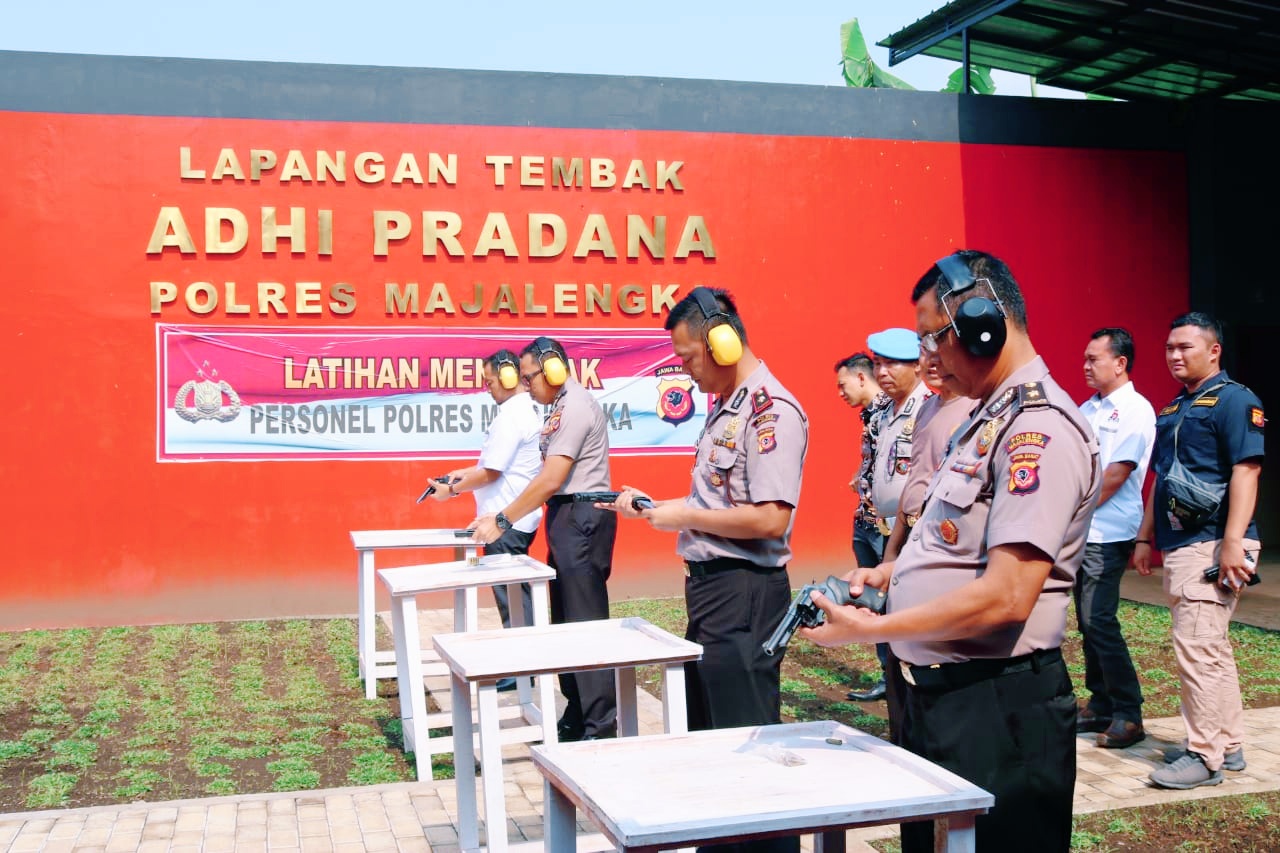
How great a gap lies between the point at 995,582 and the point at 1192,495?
2.88m

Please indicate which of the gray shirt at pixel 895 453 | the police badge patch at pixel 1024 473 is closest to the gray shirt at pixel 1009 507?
the police badge patch at pixel 1024 473

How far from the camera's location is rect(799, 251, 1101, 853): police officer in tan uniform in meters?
2.31

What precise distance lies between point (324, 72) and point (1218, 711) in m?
7.31

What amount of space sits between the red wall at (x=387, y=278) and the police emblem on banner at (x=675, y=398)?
14.0 inches

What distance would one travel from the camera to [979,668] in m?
2.48

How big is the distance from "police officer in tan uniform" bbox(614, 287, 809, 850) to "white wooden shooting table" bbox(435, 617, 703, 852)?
14 cm

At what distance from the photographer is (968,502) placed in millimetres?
2436

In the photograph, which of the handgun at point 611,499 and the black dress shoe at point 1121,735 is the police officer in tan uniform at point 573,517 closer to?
the handgun at point 611,499

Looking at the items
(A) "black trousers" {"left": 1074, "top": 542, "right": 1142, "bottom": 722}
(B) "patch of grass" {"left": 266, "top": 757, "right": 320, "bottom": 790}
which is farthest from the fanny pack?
(B) "patch of grass" {"left": 266, "top": 757, "right": 320, "bottom": 790}

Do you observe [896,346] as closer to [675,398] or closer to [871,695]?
[871,695]

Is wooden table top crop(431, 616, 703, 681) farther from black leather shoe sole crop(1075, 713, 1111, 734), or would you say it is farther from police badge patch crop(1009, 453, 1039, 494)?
black leather shoe sole crop(1075, 713, 1111, 734)

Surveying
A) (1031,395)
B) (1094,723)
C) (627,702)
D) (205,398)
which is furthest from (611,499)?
(205,398)

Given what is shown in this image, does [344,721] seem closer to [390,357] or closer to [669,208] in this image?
[390,357]

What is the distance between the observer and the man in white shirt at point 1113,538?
532cm
